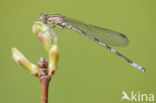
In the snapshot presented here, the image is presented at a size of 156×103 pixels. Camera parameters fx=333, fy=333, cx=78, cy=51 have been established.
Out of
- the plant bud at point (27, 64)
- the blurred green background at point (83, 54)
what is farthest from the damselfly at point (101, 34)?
the plant bud at point (27, 64)

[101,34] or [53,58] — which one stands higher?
[101,34]

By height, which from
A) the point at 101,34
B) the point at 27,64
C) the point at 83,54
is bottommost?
the point at 27,64

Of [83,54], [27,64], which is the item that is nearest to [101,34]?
[83,54]

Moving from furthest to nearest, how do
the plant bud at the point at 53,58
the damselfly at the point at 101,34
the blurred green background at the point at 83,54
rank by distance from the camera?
the blurred green background at the point at 83,54
the damselfly at the point at 101,34
the plant bud at the point at 53,58

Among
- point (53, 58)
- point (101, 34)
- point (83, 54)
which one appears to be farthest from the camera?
point (83, 54)

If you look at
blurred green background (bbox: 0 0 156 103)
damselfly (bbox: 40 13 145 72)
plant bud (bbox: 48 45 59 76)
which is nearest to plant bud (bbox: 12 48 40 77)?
plant bud (bbox: 48 45 59 76)

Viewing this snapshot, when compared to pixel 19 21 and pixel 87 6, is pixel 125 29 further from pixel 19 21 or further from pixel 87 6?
pixel 19 21

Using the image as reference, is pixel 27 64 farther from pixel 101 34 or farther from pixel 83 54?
pixel 83 54

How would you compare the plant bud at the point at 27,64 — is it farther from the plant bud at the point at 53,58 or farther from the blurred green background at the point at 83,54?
the blurred green background at the point at 83,54
